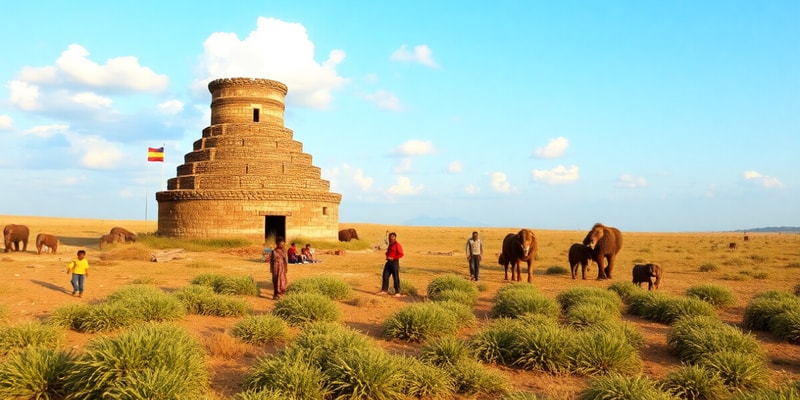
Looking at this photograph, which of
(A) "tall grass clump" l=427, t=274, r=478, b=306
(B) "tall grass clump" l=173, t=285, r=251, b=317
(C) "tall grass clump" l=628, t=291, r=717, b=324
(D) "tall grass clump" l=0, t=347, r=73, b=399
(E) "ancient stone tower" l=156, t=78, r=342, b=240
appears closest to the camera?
(D) "tall grass clump" l=0, t=347, r=73, b=399

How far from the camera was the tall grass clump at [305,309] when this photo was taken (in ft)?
31.9

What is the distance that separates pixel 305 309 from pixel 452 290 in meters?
4.37

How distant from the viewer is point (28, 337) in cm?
748

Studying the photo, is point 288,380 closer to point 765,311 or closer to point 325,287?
point 325,287

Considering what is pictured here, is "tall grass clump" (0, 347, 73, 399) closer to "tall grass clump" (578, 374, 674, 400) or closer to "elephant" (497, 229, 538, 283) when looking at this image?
"tall grass clump" (578, 374, 674, 400)

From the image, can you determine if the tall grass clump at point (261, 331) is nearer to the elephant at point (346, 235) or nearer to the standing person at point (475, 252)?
the standing person at point (475, 252)

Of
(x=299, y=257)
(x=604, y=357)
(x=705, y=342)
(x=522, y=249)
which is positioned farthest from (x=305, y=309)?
(x=299, y=257)

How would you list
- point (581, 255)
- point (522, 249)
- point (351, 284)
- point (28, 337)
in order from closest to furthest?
point (28, 337) < point (351, 284) < point (522, 249) < point (581, 255)

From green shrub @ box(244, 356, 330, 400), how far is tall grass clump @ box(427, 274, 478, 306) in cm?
613

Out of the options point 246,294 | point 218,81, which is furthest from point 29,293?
point 218,81

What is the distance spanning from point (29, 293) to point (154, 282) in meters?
3.00

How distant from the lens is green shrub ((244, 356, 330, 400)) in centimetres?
561

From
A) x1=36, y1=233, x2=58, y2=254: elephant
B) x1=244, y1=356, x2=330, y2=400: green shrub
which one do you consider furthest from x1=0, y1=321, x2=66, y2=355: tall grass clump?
x1=36, y1=233, x2=58, y2=254: elephant

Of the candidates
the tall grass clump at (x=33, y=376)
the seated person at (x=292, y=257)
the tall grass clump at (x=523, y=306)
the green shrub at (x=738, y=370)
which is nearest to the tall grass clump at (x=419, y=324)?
the tall grass clump at (x=523, y=306)
